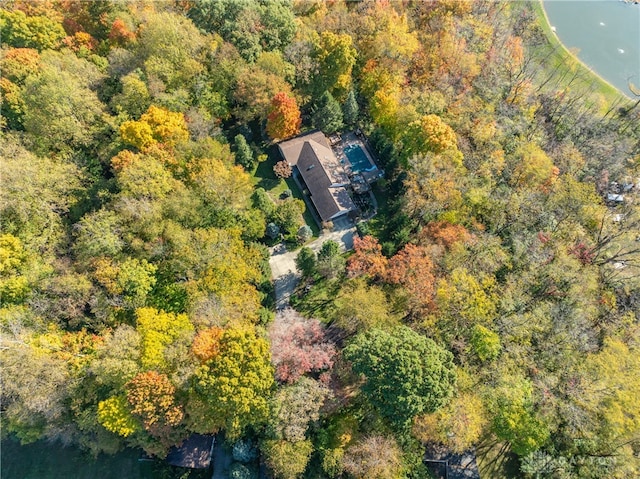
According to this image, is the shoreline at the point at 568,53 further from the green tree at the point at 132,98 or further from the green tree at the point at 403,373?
the green tree at the point at 132,98

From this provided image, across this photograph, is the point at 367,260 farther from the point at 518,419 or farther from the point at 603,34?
the point at 603,34

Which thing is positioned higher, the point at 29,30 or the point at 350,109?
the point at 350,109

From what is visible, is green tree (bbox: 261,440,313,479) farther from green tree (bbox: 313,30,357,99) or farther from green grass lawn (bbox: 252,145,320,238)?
green tree (bbox: 313,30,357,99)

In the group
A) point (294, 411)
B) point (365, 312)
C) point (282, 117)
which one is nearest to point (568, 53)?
point (282, 117)

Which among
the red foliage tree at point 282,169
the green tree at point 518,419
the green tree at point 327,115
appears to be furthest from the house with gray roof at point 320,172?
the green tree at point 518,419

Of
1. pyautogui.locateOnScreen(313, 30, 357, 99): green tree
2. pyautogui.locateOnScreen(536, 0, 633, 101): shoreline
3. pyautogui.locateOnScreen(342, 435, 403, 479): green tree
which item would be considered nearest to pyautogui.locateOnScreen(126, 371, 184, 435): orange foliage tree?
pyautogui.locateOnScreen(342, 435, 403, 479): green tree

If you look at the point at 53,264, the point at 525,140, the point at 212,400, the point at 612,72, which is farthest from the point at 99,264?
the point at 612,72
